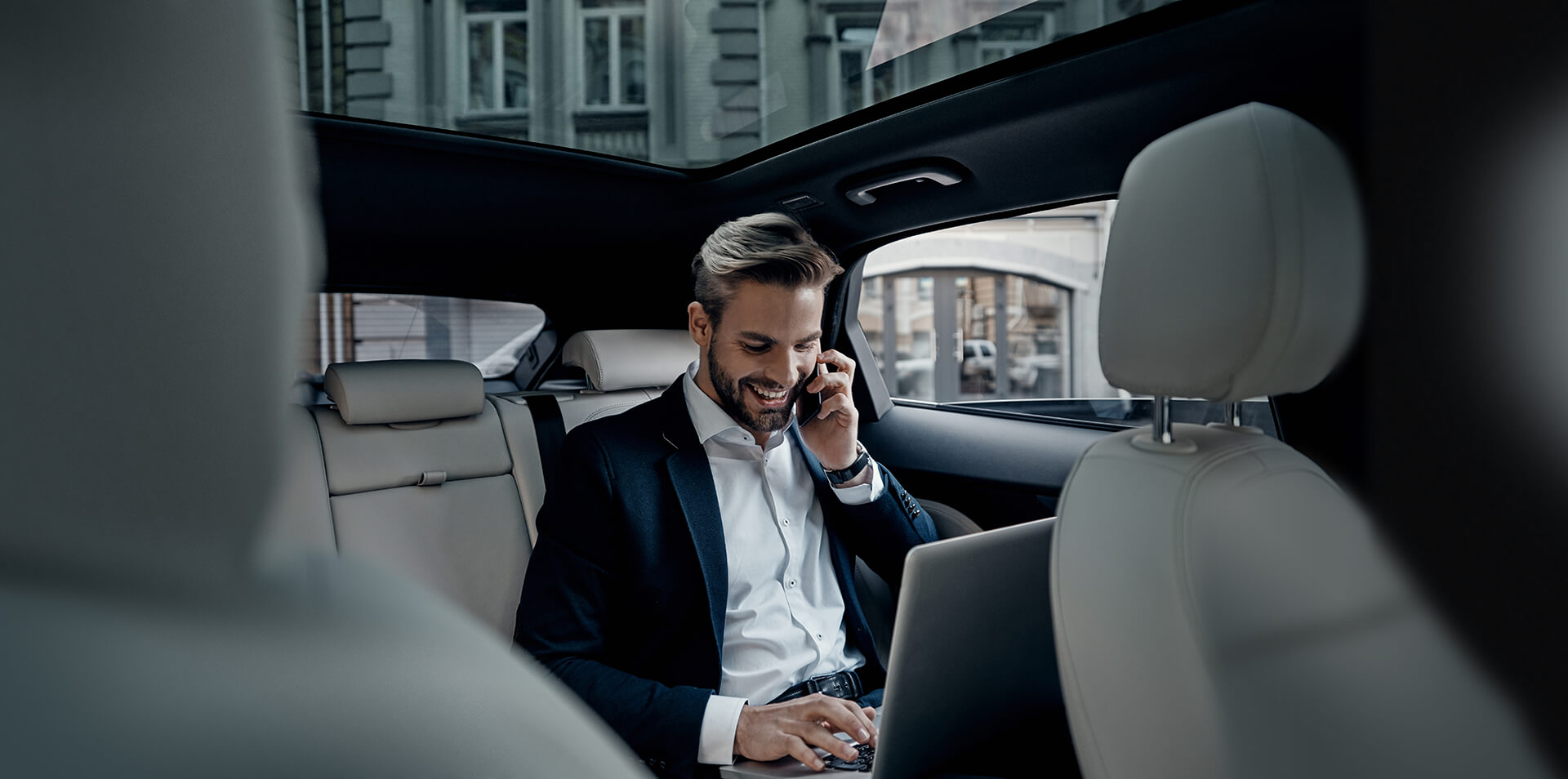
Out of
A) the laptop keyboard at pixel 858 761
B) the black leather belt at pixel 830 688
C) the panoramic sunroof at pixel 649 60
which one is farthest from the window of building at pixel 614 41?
the laptop keyboard at pixel 858 761

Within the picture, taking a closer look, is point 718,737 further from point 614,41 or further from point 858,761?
point 614,41

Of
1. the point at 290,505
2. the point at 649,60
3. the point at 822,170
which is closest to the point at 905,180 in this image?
the point at 822,170

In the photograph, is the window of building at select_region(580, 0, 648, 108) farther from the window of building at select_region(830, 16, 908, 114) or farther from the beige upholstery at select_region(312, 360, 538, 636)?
the beige upholstery at select_region(312, 360, 538, 636)

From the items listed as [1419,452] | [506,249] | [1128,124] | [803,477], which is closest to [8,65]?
[1419,452]

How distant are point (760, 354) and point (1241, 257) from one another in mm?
1070

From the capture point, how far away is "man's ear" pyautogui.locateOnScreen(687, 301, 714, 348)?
5.95ft

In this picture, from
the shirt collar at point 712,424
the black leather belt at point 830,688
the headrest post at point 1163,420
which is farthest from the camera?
the shirt collar at point 712,424

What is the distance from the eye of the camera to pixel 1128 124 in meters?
1.41

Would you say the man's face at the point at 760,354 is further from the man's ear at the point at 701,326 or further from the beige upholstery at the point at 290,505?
the beige upholstery at the point at 290,505

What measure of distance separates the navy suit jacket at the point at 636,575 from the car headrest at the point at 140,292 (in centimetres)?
129

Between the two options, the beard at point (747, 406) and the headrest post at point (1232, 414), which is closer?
the headrest post at point (1232, 414)

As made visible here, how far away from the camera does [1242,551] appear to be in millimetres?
779

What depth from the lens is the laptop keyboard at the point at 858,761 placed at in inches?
49.1

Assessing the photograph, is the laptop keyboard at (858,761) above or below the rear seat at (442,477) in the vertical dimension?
below
